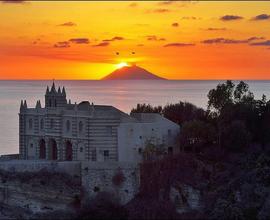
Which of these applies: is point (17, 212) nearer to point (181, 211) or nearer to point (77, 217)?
point (77, 217)

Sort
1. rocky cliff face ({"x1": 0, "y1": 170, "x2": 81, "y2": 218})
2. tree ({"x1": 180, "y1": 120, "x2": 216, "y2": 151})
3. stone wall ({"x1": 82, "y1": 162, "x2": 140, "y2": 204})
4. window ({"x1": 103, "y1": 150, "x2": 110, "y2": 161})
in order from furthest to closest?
1. tree ({"x1": 180, "y1": 120, "x2": 216, "y2": 151})
2. window ({"x1": 103, "y1": 150, "x2": 110, "y2": 161})
3. rocky cliff face ({"x1": 0, "y1": 170, "x2": 81, "y2": 218})
4. stone wall ({"x1": 82, "y1": 162, "x2": 140, "y2": 204})

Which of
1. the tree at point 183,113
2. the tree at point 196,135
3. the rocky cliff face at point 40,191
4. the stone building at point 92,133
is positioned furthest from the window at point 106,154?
the tree at point 183,113

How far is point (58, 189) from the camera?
5203 cm

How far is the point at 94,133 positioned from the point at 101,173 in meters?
3.61

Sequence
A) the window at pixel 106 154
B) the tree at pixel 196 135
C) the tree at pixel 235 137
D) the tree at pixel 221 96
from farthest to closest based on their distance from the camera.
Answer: the tree at pixel 221 96
the tree at pixel 196 135
the window at pixel 106 154
the tree at pixel 235 137

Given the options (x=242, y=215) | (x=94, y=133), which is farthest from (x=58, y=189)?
(x=242, y=215)

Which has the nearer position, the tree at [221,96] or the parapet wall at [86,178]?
the parapet wall at [86,178]

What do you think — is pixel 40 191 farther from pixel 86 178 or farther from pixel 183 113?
pixel 183 113

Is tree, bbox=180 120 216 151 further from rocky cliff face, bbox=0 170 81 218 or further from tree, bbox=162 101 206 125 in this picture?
rocky cliff face, bbox=0 170 81 218

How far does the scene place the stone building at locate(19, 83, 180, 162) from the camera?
53344mm

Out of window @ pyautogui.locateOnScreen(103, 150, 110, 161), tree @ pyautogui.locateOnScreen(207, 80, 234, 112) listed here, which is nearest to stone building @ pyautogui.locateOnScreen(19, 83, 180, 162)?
window @ pyautogui.locateOnScreen(103, 150, 110, 161)

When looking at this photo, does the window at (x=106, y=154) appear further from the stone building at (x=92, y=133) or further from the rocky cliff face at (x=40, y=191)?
the rocky cliff face at (x=40, y=191)

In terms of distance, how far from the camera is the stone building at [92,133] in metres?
53.3

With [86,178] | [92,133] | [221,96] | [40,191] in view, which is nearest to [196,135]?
[221,96]
